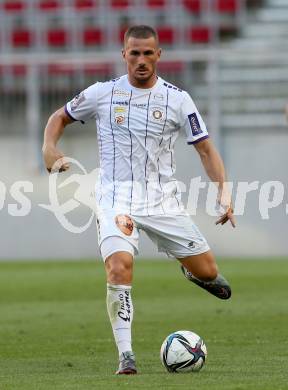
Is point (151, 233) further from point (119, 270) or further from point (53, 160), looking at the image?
point (53, 160)

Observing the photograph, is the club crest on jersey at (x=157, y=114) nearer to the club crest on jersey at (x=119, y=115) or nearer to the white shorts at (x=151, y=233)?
the club crest on jersey at (x=119, y=115)

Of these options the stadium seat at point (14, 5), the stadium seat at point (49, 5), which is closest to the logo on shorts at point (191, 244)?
the stadium seat at point (49, 5)

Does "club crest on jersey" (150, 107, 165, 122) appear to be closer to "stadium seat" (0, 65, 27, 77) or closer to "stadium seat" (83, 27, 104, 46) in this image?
"stadium seat" (0, 65, 27, 77)

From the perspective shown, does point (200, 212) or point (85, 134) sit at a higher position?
point (85, 134)

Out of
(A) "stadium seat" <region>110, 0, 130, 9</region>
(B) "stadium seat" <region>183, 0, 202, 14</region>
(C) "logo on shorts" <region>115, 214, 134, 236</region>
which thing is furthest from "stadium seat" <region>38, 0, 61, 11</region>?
(C) "logo on shorts" <region>115, 214, 134, 236</region>

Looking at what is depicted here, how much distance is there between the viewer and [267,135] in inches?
878

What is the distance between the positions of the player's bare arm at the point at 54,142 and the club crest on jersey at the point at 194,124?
88 cm

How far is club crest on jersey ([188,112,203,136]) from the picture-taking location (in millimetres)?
8672

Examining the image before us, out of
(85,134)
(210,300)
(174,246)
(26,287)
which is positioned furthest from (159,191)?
(85,134)

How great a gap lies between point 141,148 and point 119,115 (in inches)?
11.3

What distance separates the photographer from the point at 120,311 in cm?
812

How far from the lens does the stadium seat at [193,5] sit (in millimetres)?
24625

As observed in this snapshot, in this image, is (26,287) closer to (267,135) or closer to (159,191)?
(267,135)

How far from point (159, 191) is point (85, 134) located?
13.9 meters
